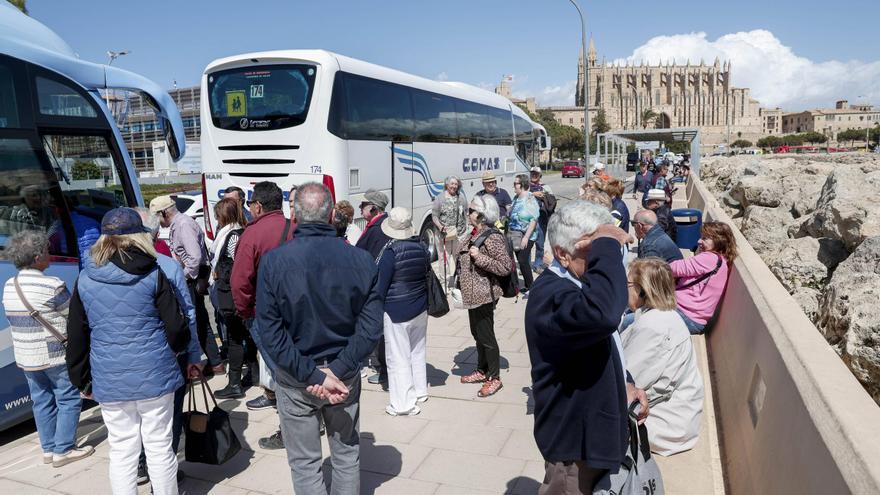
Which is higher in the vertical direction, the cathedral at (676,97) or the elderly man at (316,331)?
the cathedral at (676,97)

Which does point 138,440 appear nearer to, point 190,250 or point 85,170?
point 190,250

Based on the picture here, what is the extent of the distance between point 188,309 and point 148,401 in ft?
2.14

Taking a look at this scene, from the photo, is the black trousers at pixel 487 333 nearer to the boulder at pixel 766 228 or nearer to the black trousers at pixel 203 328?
the black trousers at pixel 203 328

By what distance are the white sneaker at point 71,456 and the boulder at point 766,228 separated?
8.52m

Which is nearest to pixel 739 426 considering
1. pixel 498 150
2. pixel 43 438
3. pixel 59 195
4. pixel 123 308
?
pixel 123 308

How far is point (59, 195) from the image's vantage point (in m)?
5.80

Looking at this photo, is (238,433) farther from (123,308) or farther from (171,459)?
(123,308)

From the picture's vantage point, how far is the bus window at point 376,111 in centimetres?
1016

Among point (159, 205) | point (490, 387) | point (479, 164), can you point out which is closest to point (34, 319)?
point (159, 205)

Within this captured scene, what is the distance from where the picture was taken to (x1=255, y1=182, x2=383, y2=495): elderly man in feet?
10.3

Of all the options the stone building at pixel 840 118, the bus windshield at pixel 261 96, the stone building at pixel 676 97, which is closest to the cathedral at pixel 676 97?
the stone building at pixel 676 97

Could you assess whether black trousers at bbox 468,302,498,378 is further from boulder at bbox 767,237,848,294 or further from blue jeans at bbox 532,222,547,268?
blue jeans at bbox 532,222,547,268

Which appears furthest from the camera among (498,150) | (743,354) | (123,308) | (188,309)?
(498,150)

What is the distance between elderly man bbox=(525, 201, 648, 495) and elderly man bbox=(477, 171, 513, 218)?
6611 mm
